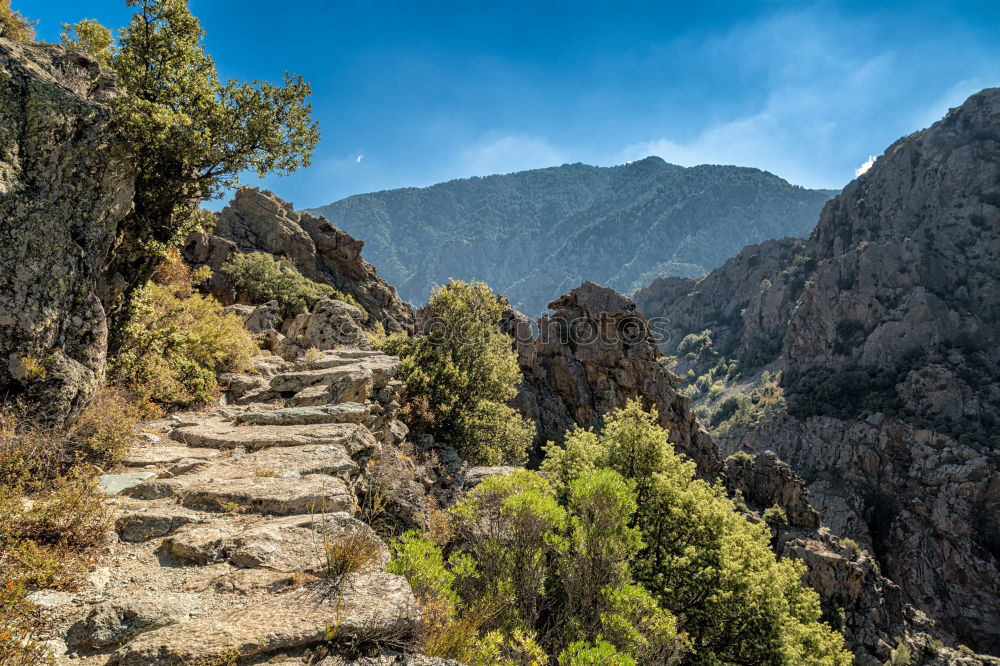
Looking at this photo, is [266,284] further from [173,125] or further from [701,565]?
[701,565]

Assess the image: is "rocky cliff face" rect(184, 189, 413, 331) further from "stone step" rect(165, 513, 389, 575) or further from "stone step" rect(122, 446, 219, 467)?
"stone step" rect(165, 513, 389, 575)

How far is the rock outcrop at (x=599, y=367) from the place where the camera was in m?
34.8

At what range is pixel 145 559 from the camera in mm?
4906

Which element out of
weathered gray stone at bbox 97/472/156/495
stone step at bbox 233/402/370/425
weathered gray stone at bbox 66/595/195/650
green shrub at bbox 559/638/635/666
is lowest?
green shrub at bbox 559/638/635/666

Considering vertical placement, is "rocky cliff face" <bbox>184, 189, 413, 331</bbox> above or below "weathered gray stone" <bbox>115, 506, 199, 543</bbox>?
above

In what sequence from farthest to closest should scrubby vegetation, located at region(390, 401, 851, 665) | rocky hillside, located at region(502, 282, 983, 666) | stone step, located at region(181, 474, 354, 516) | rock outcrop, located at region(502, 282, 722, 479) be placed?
1. rock outcrop, located at region(502, 282, 722, 479)
2. rocky hillside, located at region(502, 282, 983, 666)
3. stone step, located at region(181, 474, 354, 516)
4. scrubby vegetation, located at region(390, 401, 851, 665)

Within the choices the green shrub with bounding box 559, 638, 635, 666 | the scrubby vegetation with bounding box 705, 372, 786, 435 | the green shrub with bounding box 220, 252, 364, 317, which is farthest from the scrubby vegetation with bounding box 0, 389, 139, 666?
the scrubby vegetation with bounding box 705, 372, 786, 435

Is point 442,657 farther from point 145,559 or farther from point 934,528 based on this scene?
point 934,528

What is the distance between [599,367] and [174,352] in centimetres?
3039

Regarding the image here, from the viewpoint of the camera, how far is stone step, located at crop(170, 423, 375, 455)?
8.34 m

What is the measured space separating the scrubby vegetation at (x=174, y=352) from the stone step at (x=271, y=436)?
1208 mm

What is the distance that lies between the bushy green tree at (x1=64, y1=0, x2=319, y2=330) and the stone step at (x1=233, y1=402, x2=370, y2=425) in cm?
321

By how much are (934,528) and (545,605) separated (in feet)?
274

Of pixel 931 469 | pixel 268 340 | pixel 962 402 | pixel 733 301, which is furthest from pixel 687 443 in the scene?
pixel 733 301
